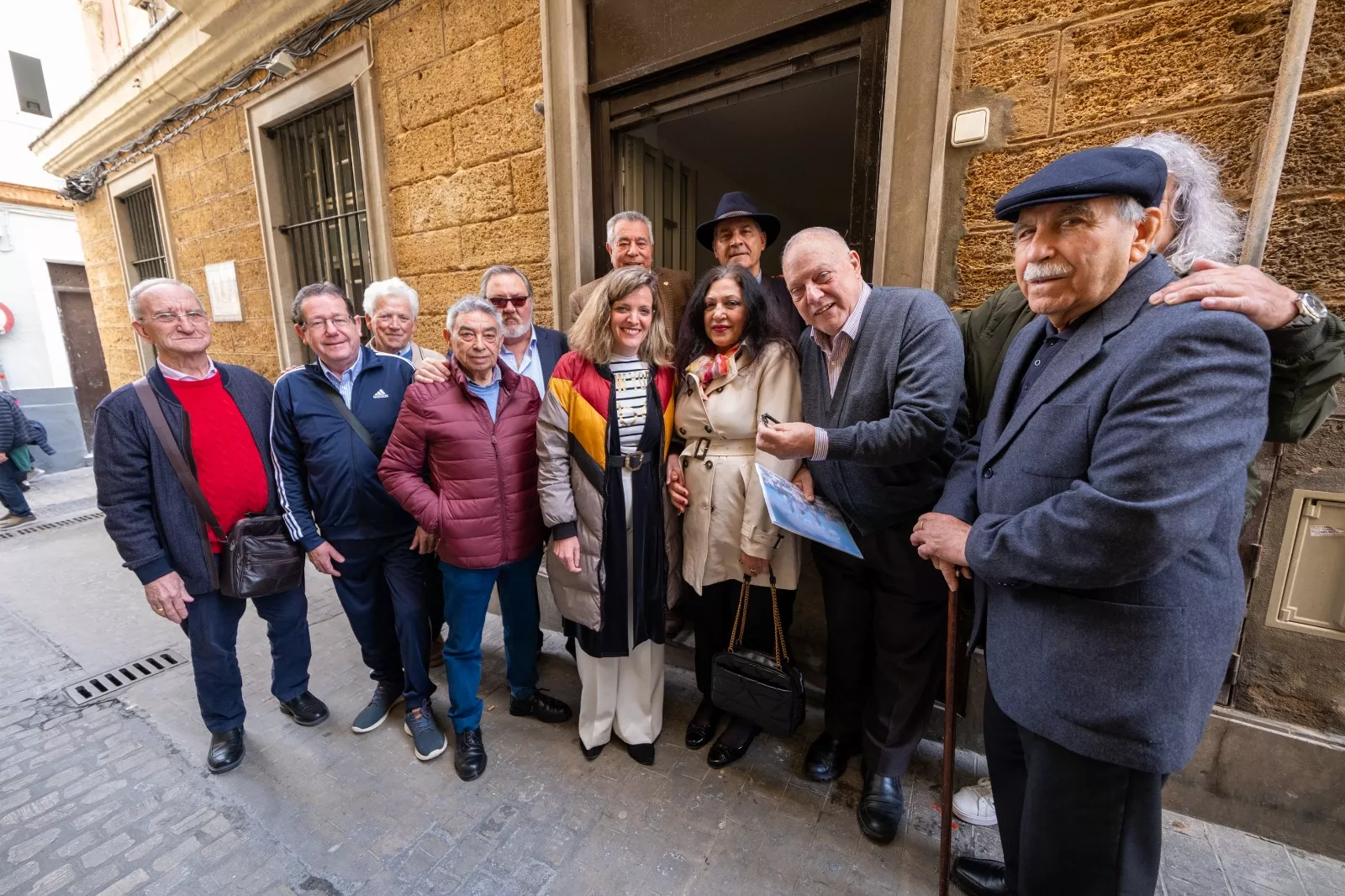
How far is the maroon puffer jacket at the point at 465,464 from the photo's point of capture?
2158 millimetres

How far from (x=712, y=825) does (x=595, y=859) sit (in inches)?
18.1

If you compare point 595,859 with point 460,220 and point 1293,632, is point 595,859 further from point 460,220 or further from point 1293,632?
point 460,220

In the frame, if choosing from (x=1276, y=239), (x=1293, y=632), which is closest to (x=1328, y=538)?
(x=1293, y=632)

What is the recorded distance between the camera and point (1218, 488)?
3.34 feet

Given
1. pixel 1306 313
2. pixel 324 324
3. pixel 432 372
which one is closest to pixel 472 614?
pixel 432 372

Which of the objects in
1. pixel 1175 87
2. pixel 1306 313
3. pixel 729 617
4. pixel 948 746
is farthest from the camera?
pixel 729 617

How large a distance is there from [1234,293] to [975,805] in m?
2.04

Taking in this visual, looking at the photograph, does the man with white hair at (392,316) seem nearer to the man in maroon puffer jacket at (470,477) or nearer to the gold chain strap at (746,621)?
the man in maroon puffer jacket at (470,477)

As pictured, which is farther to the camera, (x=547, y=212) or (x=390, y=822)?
(x=547, y=212)

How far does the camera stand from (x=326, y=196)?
4.74 meters

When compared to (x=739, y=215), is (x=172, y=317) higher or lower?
lower

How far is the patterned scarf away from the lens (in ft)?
6.84

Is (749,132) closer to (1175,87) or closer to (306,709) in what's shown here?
(1175,87)

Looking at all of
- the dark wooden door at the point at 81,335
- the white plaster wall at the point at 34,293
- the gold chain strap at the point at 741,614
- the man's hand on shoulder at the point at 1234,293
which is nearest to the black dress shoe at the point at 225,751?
the gold chain strap at the point at 741,614
